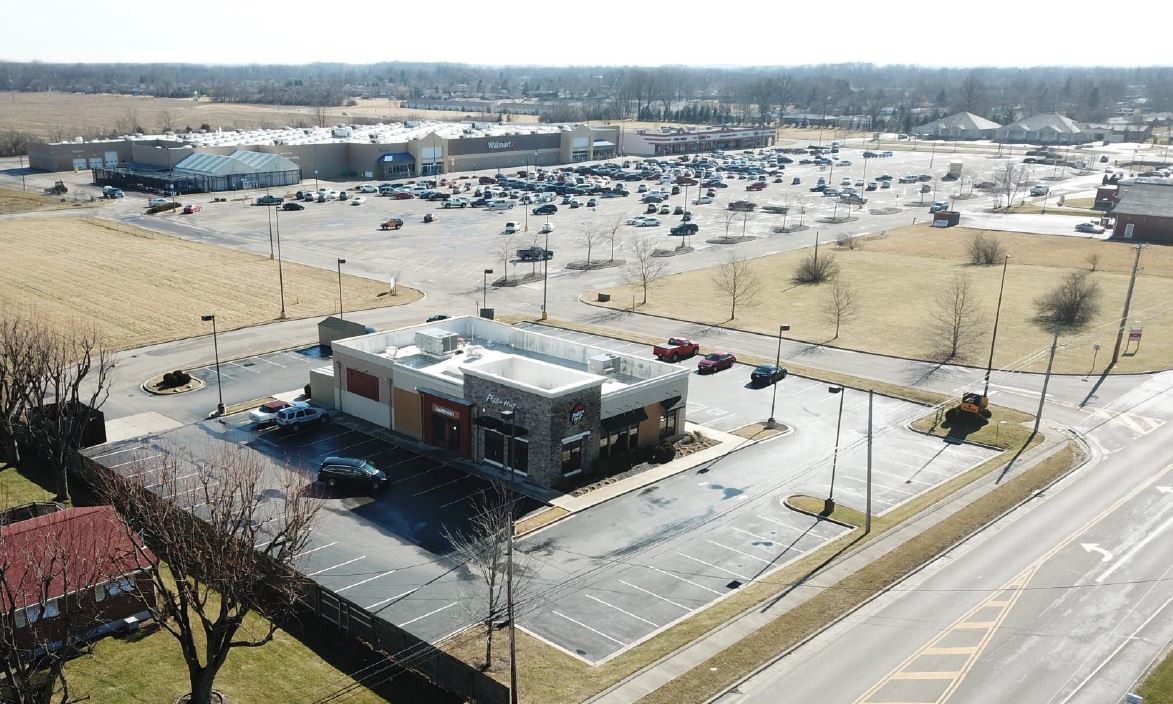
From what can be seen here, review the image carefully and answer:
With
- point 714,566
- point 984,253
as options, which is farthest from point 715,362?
point 984,253

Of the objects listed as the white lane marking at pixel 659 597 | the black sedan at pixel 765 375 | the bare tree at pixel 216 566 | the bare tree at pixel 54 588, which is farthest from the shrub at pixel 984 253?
the bare tree at pixel 54 588

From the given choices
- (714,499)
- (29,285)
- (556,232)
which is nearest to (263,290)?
(29,285)

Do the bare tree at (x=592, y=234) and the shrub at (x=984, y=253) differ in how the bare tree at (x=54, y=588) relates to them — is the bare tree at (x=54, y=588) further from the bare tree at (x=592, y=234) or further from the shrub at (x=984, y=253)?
the shrub at (x=984, y=253)

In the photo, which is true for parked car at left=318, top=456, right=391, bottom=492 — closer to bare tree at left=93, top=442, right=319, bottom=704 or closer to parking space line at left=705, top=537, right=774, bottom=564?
bare tree at left=93, top=442, right=319, bottom=704

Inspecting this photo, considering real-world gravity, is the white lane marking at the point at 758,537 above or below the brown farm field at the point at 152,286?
below

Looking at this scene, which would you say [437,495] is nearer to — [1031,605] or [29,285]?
[1031,605]

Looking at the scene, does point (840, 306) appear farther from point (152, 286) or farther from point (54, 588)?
point (54, 588)
